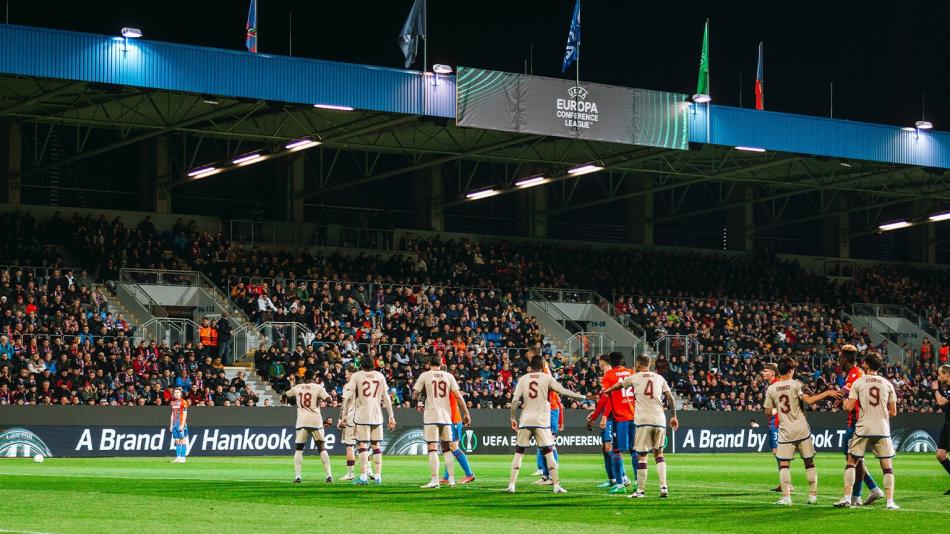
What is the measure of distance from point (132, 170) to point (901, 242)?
4046cm

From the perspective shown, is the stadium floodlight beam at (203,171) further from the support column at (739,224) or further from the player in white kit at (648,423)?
the player in white kit at (648,423)

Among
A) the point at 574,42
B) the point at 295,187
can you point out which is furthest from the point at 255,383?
the point at 574,42

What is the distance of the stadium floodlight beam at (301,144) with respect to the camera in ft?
143

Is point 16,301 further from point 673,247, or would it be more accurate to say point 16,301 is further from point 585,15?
point 673,247

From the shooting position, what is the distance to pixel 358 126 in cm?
4428

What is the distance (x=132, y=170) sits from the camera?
51188 millimetres

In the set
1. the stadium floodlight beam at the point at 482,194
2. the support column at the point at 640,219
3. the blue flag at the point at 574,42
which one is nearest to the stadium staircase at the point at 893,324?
the support column at the point at 640,219

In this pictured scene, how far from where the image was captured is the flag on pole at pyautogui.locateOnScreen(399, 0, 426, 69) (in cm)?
4025

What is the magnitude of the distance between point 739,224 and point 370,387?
45181 mm

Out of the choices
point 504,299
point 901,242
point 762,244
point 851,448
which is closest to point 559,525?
point 851,448

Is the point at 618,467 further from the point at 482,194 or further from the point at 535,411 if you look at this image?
the point at 482,194

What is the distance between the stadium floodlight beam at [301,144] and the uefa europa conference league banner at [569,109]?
19.2 feet

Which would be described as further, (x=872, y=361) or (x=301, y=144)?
(x=301, y=144)

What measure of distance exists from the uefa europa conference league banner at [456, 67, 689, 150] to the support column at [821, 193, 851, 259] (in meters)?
25.8
